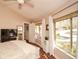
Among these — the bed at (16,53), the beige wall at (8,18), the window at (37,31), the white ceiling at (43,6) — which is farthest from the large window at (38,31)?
the bed at (16,53)

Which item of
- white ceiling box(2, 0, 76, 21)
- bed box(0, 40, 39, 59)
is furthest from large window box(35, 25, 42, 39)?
bed box(0, 40, 39, 59)

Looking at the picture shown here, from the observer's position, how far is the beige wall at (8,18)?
285 inches

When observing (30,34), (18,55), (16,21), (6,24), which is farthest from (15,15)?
(18,55)

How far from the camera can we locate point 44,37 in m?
6.68

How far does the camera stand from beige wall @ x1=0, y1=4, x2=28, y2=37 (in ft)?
23.8

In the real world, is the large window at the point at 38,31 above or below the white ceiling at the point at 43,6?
below

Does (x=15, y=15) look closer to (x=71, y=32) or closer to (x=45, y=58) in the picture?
(x=45, y=58)

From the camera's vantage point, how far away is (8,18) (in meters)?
7.62

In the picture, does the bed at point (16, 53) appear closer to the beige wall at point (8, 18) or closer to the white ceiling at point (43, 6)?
the white ceiling at point (43, 6)

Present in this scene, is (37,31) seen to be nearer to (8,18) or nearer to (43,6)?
(8,18)

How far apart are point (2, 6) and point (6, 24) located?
124cm

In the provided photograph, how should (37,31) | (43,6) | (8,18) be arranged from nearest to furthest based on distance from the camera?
(43,6), (8,18), (37,31)

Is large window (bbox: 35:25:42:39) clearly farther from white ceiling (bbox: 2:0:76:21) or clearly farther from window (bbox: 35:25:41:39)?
white ceiling (bbox: 2:0:76:21)

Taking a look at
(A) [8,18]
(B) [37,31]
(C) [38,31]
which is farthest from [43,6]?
(B) [37,31]
